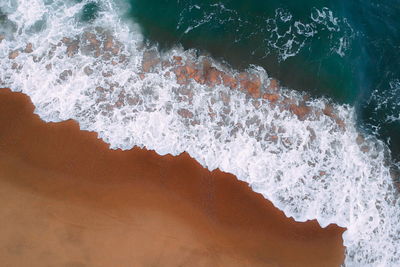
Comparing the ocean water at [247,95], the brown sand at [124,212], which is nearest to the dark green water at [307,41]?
the ocean water at [247,95]

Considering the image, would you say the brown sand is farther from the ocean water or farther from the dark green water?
the dark green water

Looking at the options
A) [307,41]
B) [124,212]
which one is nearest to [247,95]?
[307,41]

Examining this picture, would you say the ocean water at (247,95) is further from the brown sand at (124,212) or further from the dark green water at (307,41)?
the brown sand at (124,212)

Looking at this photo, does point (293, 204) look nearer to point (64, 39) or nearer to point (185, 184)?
point (185, 184)

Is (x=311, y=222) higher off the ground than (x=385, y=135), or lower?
lower

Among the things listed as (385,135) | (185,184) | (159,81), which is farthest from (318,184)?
(159,81)

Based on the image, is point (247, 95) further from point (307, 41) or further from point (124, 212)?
point (124, 212)
